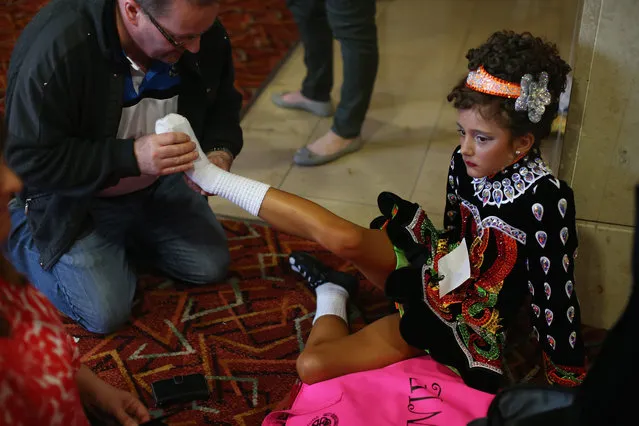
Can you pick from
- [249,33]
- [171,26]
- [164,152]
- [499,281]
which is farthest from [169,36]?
[249,33]

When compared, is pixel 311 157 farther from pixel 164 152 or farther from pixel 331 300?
pixel 164 152

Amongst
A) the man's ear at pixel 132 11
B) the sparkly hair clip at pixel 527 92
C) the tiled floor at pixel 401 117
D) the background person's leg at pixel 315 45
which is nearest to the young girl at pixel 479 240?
the sparkly hair clip at pixel 527 92

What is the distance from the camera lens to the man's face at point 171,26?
1.49 meters

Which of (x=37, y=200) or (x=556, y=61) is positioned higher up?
(x=556, y=61)

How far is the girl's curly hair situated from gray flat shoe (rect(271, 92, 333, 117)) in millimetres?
1343

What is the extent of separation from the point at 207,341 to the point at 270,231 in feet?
1.64

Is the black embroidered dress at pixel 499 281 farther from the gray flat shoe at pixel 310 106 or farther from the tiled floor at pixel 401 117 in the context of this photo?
the gray flat shoe at pixel 310 106

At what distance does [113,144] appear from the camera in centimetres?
163

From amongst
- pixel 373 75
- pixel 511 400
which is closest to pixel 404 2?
pixel 373 75

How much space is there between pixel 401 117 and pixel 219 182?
136 centimetres

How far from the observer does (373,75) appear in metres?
2.54

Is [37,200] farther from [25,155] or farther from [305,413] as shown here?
[305,413]

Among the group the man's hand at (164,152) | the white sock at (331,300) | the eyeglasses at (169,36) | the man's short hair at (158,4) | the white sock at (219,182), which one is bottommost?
the white sock at (331,300)

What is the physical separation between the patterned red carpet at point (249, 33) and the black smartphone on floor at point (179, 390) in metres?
1.45
